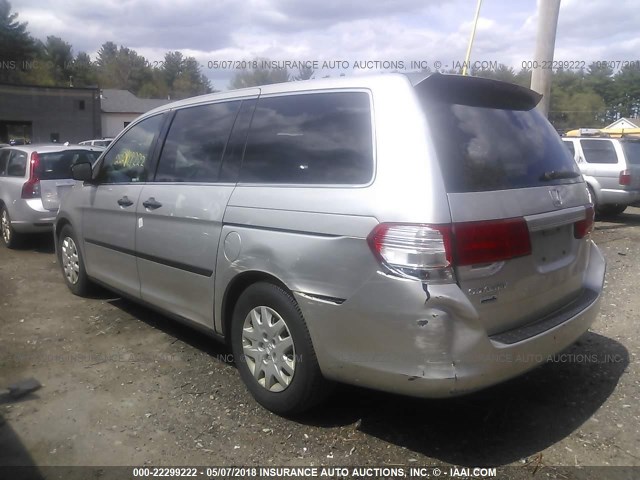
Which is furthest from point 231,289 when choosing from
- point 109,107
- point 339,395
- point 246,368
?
point 109,107

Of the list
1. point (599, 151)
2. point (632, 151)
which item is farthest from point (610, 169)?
point (632, 151)

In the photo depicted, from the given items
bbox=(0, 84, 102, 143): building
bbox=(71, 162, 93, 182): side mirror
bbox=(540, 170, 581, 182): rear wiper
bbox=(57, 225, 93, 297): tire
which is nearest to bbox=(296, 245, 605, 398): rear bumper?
bbox=(540, 170, 581, 182): rear wiper

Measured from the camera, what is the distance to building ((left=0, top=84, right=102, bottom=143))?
46.1m

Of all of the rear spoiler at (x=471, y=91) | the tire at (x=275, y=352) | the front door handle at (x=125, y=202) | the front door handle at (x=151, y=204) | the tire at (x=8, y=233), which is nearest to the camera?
the rear spoiler at (x=471, y=91)

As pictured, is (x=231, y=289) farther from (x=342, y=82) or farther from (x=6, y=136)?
(x=6, y=136)

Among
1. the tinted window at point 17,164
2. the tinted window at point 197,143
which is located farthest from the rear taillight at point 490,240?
the tinted window at point 17,164

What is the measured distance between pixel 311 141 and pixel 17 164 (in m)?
6.76

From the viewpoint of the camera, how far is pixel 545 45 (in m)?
8.23

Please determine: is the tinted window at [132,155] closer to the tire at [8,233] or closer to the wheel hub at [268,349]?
the wheel hub at [268,349]

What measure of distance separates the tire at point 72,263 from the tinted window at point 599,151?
34.2 ft

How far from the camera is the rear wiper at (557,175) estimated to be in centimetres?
317

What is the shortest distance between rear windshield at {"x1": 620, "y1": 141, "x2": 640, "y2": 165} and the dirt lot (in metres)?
8.07

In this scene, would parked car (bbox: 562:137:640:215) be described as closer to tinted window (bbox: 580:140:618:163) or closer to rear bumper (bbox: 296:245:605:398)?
tinted window (bbox: 580:140:618:163)

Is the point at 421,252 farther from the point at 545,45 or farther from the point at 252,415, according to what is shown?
the point at 545,45
